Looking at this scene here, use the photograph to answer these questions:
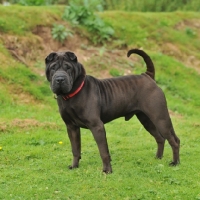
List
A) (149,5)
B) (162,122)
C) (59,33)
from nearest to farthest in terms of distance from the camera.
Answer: (162,122), (59,33), (149,5)

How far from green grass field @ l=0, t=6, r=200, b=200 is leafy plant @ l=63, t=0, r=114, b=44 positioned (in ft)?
1.18

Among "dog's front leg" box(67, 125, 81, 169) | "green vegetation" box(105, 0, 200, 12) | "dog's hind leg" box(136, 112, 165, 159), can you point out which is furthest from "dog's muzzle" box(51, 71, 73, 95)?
"green vegetation" box(105, 0, 200, 12)

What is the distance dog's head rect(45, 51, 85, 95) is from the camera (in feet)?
23.0

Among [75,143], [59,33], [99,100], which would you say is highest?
[99,100]

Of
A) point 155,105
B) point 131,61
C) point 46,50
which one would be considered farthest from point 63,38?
point 155,105

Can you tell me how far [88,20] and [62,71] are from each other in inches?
351

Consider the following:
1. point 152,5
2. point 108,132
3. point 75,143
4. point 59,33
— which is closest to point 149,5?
point 152,5

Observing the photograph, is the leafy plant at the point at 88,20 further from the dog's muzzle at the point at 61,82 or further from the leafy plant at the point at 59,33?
the dog's muzzle at the point at 61,82

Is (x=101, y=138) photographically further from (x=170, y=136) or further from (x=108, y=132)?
(x=108, y=132)

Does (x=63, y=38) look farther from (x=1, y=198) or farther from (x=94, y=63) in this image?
(x=1, y=198)

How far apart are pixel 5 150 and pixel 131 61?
7.16 m

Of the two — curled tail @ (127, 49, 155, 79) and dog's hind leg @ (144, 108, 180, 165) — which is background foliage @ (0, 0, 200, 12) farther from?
dog's hind leg @ (144, 108, 180, 165)

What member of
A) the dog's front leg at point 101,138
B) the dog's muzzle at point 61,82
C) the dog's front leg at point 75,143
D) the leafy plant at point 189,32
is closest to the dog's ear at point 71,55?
the dog's muzzle at point 61,82

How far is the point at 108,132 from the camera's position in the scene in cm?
1077
